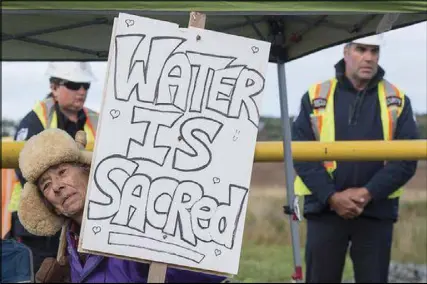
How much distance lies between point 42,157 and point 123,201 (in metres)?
0.50

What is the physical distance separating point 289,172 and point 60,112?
5.42 ft

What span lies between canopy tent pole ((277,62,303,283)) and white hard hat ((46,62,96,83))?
1.53 meters

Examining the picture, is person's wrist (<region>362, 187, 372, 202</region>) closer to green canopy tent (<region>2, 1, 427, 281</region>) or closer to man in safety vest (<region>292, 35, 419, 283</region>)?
man in safety vest (<region>292, 35, 419, 283</region>)

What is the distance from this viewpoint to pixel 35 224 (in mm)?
4980

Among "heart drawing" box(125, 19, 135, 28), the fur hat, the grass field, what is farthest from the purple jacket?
the grass field

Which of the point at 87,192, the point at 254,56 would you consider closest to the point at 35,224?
the point at 87,192

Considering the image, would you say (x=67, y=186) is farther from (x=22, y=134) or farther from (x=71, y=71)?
(x=71, y=71)

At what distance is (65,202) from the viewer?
4.89 m

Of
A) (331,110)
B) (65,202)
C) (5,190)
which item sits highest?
(331,110)

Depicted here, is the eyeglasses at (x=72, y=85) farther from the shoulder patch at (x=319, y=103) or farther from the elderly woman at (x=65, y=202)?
the elderly woman at (x=65, y=202)

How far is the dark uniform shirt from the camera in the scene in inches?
263

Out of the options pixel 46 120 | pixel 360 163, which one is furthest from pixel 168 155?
pixel 46 120

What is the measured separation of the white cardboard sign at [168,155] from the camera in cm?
451

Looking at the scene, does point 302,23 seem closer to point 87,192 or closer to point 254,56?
point 254,56
